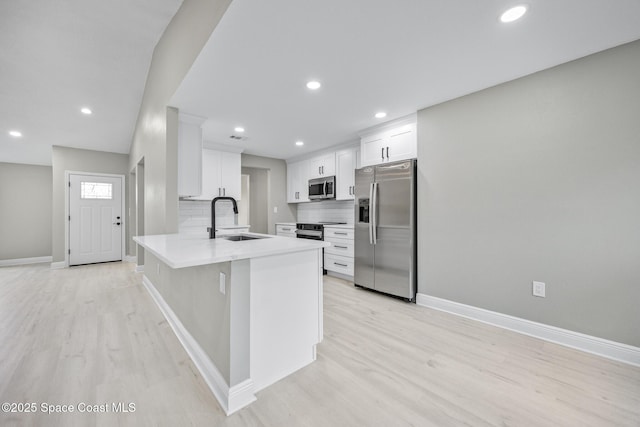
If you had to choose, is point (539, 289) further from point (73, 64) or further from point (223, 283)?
point (73, 64)

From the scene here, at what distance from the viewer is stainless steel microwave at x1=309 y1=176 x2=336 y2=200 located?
4713mm

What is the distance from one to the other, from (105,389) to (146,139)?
11.6 feet

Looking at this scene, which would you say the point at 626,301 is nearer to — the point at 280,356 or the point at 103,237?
the point at 280,356

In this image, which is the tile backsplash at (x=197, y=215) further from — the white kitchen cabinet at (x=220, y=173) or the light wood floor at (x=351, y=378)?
the light wood floor at (x=351, y=378)

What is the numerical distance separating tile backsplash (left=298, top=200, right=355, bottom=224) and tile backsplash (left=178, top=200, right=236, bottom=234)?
1672mm

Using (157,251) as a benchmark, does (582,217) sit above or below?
above

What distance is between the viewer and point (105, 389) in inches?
64.2

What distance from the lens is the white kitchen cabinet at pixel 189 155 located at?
10.4ft

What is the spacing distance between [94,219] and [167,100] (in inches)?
183

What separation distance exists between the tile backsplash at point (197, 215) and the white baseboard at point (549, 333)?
12.5 feet

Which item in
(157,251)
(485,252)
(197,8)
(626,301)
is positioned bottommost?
(626,301)

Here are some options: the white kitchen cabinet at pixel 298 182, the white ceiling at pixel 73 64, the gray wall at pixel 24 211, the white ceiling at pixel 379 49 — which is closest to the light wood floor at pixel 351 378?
the white ceiling at pixel 379 49

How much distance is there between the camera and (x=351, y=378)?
68.3 inches

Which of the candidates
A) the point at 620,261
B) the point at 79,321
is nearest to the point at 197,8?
the point at 79,321
